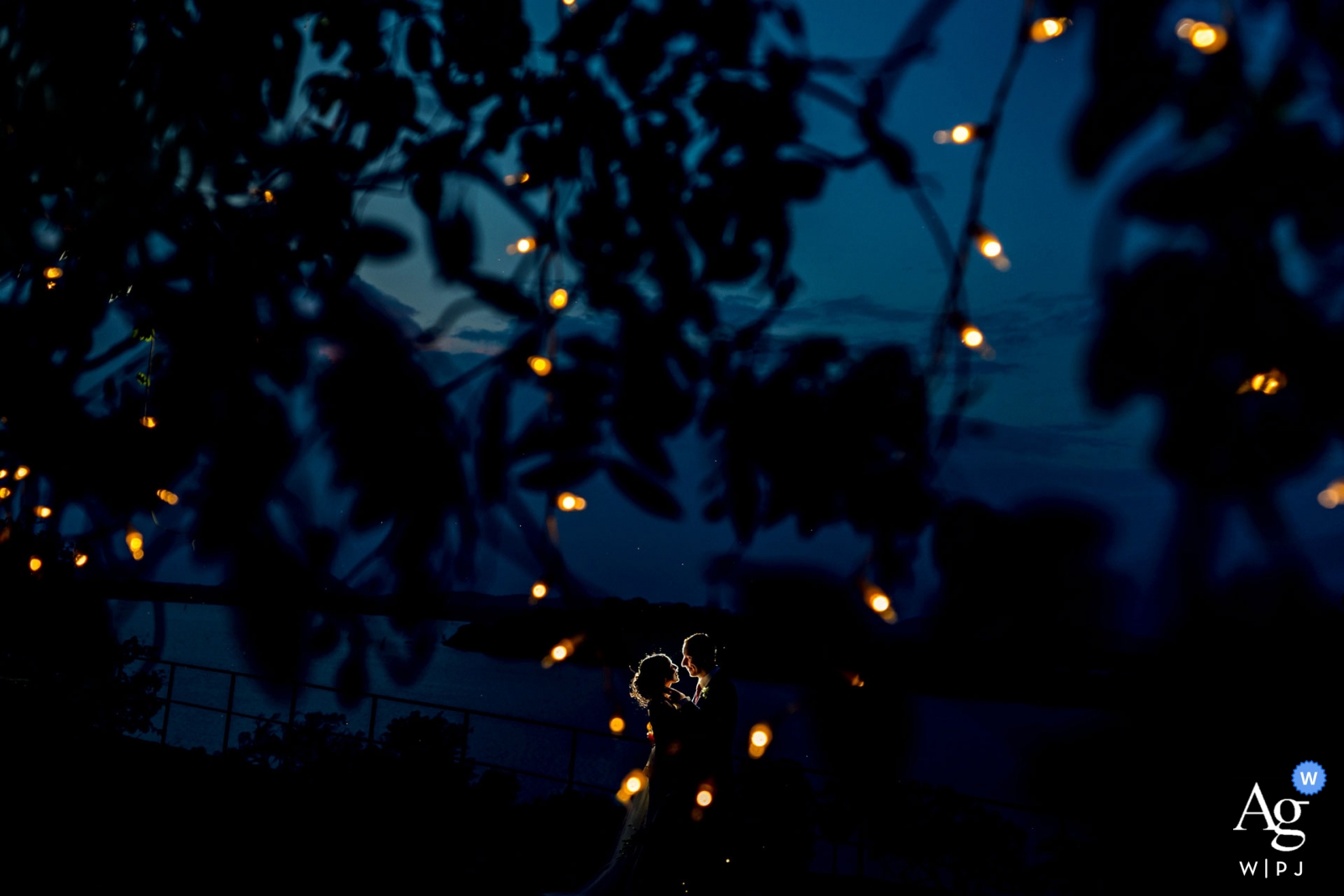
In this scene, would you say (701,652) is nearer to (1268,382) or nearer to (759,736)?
(759,736)

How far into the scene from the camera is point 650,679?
4.20 metres

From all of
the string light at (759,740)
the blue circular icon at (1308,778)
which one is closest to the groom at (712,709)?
the string light at (759,740)

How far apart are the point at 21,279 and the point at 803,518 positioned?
2.45m

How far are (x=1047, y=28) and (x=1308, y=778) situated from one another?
14.1 ft

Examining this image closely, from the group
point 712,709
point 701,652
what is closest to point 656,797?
point 712,709

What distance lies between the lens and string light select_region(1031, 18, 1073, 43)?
1871 millimetres

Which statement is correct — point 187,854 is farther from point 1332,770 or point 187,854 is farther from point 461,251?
point 1332,770

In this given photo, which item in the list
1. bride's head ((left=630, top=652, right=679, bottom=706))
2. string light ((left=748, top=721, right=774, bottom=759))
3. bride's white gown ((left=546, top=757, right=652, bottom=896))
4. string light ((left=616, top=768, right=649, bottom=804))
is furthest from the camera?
bride's white gown ((left=546, top=757, right=652, bottom=896))

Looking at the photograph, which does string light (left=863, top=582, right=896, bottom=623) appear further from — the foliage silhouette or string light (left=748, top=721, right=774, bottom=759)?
string light (left=748, top=721, right=774, bottom=759)

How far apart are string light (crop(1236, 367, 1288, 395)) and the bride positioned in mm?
3108

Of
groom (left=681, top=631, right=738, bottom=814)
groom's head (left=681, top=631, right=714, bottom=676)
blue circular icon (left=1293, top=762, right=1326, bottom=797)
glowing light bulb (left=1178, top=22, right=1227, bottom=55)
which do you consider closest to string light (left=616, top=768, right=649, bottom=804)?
groom (left=681, top=631, right=738, bottom=814)

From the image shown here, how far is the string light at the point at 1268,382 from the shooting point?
1.39 metres

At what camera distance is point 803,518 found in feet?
5.49

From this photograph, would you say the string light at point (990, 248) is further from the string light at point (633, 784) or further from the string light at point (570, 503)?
the string light at point (633, 784)
